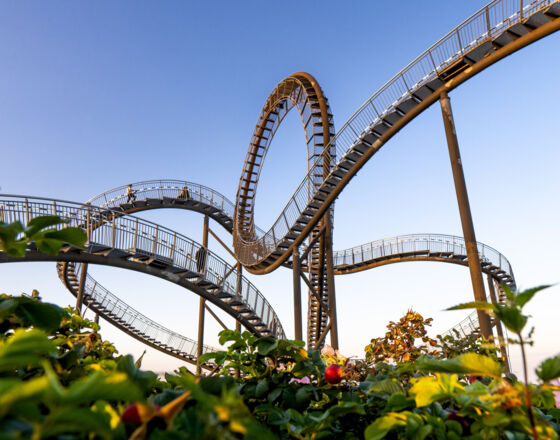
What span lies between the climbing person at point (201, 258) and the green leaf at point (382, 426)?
12627 mm

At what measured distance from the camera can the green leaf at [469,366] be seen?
0.96 m

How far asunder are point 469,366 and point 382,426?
0.24 m

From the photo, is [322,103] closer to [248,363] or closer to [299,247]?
[299,247]

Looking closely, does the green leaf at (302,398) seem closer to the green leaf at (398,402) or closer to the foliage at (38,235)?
the green leaf at (398,402)

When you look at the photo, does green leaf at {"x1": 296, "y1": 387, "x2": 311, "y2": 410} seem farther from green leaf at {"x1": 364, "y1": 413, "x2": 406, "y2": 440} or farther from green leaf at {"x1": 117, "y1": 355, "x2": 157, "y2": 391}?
green leaf at {"x1": 117, "y1": 355, "x2": 157, "y2": 391}

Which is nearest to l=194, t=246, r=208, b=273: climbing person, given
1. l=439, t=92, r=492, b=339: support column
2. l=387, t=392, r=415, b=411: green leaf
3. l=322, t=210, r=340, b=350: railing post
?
l=322, t=210, r=340, b=350: railing post

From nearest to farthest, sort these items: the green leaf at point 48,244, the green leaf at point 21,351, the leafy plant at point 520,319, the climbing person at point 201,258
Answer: the green leaf at point 21,351, the leafy plant at point 520,319, the green leaf at point 48,244, the climbing person at point 201,258

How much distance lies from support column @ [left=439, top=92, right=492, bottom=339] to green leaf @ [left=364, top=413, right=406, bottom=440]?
7245 millimetres

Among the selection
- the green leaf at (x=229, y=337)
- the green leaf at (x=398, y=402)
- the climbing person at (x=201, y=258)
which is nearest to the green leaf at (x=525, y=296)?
the green leaf at (x=398, y=402)

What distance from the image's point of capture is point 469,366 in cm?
97

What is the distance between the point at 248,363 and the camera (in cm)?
160

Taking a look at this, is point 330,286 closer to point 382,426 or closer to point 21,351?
point 382,426

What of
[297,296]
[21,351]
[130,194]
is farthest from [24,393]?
[130,194]

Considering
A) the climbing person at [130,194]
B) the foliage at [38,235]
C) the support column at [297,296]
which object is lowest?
the foliage at [38,235]
